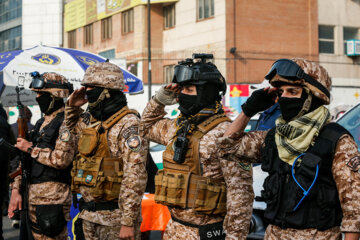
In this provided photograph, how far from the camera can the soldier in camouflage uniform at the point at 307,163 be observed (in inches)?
110

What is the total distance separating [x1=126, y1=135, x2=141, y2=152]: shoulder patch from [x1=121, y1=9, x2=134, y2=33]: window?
30.5 metres

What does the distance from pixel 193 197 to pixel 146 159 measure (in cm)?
85

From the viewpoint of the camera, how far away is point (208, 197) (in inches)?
138

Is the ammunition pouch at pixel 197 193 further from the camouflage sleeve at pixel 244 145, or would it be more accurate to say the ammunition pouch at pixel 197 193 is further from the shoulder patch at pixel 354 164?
the shoulder patch at pixel 354 164

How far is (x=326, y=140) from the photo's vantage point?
9.42 ft

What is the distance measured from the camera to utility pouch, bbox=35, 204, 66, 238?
4969 millimetres

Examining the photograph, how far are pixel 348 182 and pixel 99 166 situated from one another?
2252mm

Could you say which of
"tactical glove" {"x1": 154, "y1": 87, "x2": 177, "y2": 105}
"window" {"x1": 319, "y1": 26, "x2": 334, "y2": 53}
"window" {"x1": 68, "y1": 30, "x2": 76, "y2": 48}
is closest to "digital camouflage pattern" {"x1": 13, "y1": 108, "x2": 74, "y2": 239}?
"tactical glove" {"x1": 154, "y1": 87, "x2": 177, "y2": 105}

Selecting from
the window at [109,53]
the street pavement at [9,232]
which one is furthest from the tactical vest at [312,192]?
the window at [109,53]

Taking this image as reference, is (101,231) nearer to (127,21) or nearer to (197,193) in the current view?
(197,193)

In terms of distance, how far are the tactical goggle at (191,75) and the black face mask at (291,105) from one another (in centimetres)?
78

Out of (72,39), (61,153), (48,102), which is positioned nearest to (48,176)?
(61,153)

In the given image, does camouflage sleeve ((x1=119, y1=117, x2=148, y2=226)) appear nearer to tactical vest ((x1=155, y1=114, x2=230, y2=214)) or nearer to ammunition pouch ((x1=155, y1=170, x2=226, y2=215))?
tactical vest ((x1=155, y1=114, x2=230, y2=214))

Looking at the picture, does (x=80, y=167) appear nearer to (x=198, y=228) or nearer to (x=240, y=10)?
(x=198, y=228)
